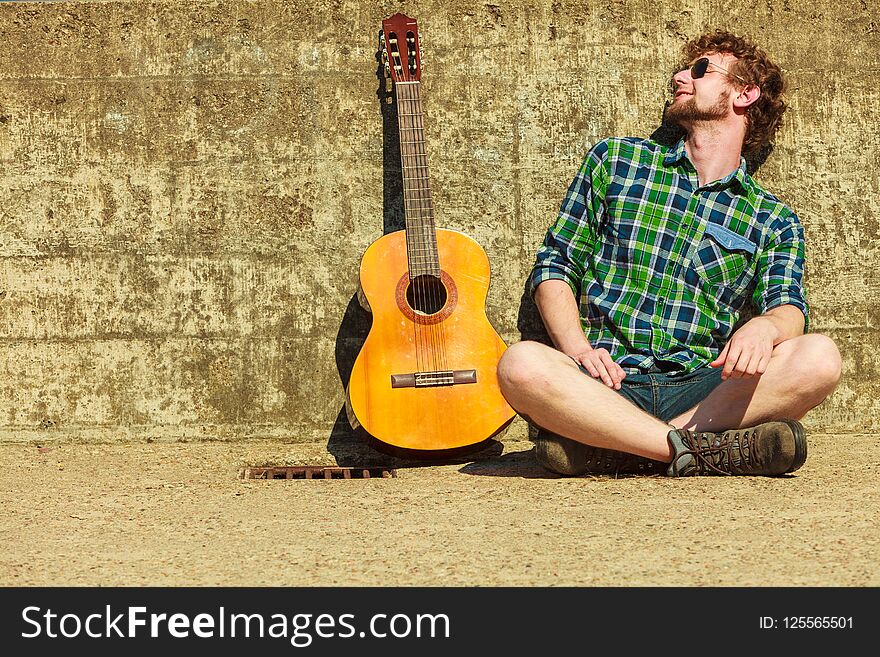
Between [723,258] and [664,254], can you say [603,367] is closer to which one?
[664,254]

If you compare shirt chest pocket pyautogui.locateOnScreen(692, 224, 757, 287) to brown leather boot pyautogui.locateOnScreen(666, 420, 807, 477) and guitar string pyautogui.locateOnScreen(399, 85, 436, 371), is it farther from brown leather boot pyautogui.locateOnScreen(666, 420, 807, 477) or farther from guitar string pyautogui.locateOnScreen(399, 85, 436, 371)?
guitar string pyautogui.locateOnScreen(399, 85, 436, 371)

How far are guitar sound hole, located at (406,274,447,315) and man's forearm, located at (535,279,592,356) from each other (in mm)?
391

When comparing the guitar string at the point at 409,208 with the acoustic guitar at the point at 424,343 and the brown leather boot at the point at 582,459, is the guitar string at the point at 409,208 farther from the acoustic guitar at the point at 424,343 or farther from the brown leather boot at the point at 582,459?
the brown leather boot at the point at 582,459

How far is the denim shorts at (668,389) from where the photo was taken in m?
3.45

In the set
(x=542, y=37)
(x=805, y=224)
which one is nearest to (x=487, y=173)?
(x=542, y=37)

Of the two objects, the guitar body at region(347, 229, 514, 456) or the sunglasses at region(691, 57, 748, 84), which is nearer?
the guitar body at region(347, 229, 514, 456)

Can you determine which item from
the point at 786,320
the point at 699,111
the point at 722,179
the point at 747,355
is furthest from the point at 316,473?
the point at 699,111

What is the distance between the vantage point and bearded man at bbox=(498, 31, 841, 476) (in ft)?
10.5

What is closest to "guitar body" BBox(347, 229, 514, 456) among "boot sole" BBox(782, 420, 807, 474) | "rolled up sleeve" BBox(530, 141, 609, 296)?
"rolled up sleeve" BBox(530, 141, 609, 296)

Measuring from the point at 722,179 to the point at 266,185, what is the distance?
182cm

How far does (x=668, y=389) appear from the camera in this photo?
351 cm

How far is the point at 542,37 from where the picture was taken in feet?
13.6

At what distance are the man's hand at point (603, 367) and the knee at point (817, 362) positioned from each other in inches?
22.4

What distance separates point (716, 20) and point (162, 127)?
237 cm
